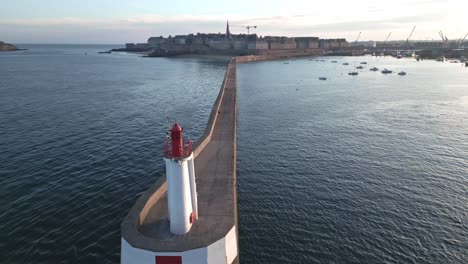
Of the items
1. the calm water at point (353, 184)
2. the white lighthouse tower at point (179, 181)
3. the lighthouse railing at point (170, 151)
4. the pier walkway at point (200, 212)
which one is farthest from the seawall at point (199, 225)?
the lighthouse railing at point (170, 151)

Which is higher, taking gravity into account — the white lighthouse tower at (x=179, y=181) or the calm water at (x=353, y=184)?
the white lighthouse tower at (x=179, y=181)

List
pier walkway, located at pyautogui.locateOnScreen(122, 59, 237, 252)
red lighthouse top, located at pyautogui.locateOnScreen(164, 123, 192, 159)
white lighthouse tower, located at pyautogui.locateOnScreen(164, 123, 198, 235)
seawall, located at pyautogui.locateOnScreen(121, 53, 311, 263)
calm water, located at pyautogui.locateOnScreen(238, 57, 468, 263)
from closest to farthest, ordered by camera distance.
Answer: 1. red lighthouse top, located at pyautogui.locateOnScreen(164, 123, 192, 159)
2. white lighthouse tower, located at pyautogui.locateOnScreen(164, 123, 198, 235)
3. seawall, located at pyautogui.locateOnScreen(121, 53, 311, 263)
4. pier walkway, located at pyautogui.locateOnScreen(122, 59, 237, 252)
5. calm water, located at pyautogui.locateOnScreen(238, 57, 468, 263)

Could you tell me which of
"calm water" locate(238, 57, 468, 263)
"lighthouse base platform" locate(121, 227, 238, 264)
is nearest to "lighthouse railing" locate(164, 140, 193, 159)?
"lighthouse base platform" locate(121, 227, 238, 264)

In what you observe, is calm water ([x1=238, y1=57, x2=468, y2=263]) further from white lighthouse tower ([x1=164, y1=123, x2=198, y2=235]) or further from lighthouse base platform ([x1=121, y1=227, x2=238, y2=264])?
white lighthouse tower ([x1=164, y1=123, x2=198, y2=235])

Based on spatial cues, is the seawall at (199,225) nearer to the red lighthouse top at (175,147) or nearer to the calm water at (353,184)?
the calm water at (353,184)

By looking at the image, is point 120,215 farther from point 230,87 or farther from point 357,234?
point 230,87

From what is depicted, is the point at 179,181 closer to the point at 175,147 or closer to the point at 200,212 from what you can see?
the point at 175,147

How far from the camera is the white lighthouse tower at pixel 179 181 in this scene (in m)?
14.1

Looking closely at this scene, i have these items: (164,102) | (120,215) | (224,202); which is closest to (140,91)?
(164,102)

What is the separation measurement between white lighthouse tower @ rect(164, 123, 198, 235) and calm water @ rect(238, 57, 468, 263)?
18.3 feet

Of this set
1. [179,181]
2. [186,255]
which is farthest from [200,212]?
[179,181]

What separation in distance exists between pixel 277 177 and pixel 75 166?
19.1m

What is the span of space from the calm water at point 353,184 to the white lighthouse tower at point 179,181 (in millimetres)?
5582

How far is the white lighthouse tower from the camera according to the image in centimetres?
1410
